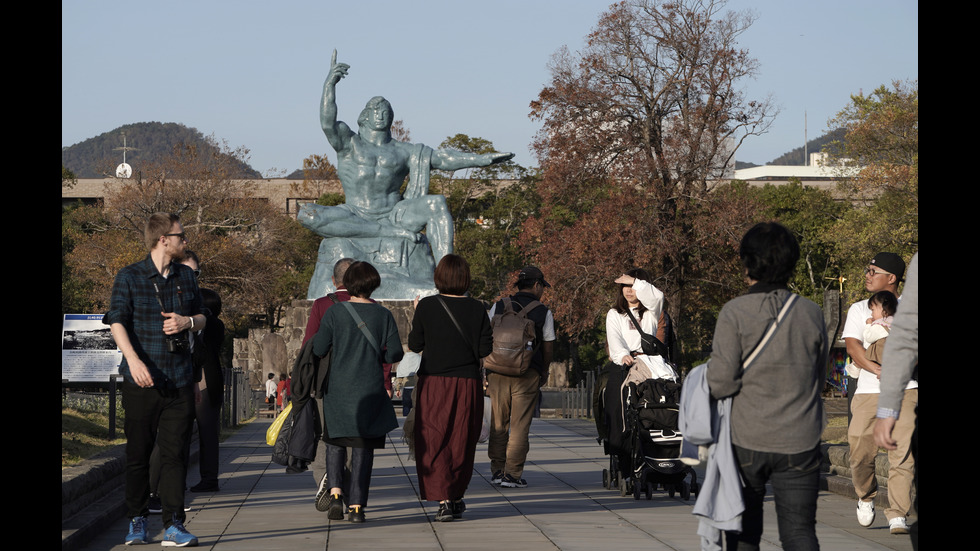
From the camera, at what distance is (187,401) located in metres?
6.95

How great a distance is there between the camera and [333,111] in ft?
69.7

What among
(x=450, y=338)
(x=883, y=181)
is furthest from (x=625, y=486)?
(x=883, y=181)

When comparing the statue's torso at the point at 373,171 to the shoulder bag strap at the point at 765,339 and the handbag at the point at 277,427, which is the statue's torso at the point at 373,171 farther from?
the shoulder bag strap at the point at 765,339

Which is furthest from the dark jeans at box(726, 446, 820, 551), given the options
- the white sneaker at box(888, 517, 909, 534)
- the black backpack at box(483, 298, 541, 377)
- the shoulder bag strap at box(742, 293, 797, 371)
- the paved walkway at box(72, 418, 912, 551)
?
the black backpack at box(483, 298, 541, 377)

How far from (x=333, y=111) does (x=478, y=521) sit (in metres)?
14.1

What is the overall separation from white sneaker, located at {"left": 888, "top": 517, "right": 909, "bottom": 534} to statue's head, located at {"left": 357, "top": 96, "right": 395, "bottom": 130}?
627 inches

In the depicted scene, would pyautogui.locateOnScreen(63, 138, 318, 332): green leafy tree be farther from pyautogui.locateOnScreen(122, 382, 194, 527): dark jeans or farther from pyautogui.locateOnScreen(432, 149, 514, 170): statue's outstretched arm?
pyautogui.locateOnScreen(122, 382, 194, 527): dark jeans

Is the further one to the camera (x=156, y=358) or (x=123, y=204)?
(x=123, y=204)

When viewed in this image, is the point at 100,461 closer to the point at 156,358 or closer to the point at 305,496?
the point at 305,496

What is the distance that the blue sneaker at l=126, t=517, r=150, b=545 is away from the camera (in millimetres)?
6957

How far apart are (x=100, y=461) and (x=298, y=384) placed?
1.95 metres

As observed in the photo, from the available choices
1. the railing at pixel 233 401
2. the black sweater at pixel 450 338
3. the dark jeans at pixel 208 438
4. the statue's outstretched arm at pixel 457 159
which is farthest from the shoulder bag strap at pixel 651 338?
the statue's outstretched arm at pixel 457 159
